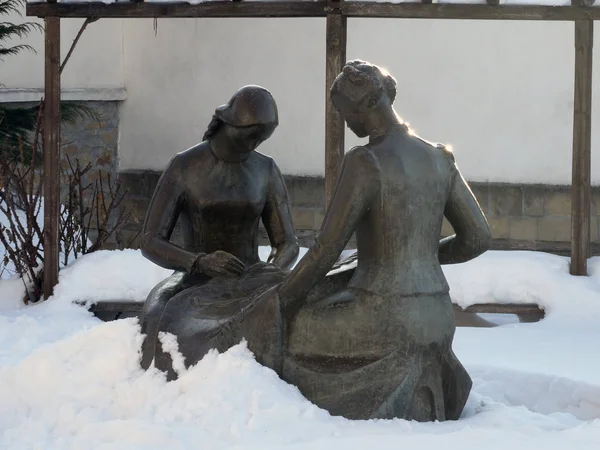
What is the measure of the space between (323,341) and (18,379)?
4.61ft

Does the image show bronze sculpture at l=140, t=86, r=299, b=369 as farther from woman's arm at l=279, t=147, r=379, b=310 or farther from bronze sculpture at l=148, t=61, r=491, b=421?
woman's arm at l=279, t=147, r=379, b=310

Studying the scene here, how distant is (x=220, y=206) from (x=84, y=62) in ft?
23.5

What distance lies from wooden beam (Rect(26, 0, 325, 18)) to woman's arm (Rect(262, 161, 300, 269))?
3.29 metres

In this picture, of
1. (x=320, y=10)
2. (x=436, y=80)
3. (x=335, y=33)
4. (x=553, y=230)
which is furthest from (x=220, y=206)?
(x=553, y=230)

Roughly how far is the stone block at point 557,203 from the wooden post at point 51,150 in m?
4.45

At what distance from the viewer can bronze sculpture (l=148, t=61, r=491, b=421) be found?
15.0 feet

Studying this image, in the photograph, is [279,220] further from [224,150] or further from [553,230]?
[553,230]

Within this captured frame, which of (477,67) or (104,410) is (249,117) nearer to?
(104,410)

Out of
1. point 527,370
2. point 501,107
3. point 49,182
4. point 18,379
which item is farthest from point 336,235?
point 501,107

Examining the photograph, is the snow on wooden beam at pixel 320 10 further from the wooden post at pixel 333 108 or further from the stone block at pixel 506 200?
the stone block at pixel 506 200

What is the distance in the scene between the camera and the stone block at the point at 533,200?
11078 millimetres

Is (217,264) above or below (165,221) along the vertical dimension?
below

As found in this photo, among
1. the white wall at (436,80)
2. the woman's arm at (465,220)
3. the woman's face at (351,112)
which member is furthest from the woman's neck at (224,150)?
the white wall at (436,80)

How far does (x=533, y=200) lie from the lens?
36.4ft
